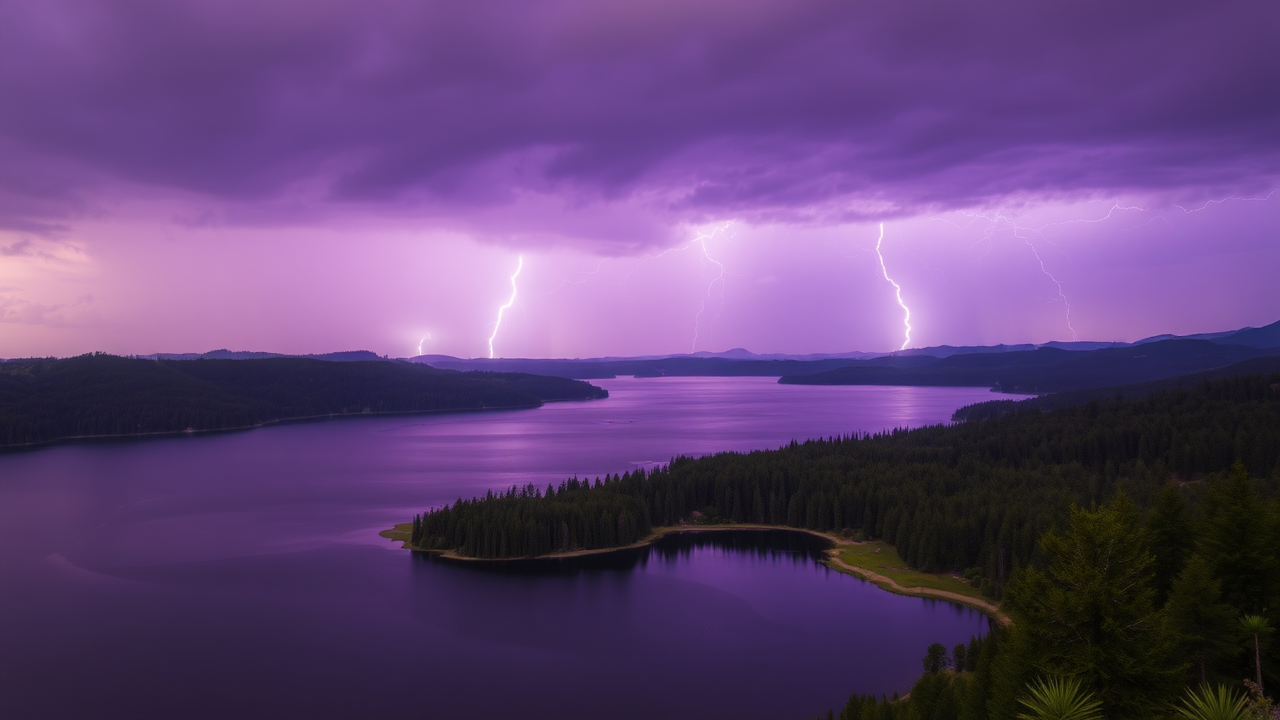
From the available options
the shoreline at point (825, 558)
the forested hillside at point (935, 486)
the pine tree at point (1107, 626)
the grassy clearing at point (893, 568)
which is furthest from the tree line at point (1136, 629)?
the forested hillside at point (935, 486)

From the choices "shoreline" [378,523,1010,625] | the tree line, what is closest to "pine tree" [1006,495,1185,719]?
the tree line

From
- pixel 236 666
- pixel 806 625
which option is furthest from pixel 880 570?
pixel 236 666

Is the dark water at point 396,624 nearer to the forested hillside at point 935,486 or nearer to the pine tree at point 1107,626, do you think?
the forested hillside at point 935,486

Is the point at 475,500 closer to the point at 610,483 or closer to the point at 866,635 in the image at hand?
the point at 610,483

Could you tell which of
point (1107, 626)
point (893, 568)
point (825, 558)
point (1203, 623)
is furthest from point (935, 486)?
point (1107, 626)

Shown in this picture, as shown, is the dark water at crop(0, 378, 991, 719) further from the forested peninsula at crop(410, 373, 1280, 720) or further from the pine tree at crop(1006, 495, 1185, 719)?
the pine tree at crop(1006, 495, 1185, 719)

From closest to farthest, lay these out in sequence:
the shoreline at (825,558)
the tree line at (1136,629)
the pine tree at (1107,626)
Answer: the tree line at (1136,629) < the pine tree at (1107,626) < the shoreline at (825,558)

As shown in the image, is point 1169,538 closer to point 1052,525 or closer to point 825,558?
point 1052,525
